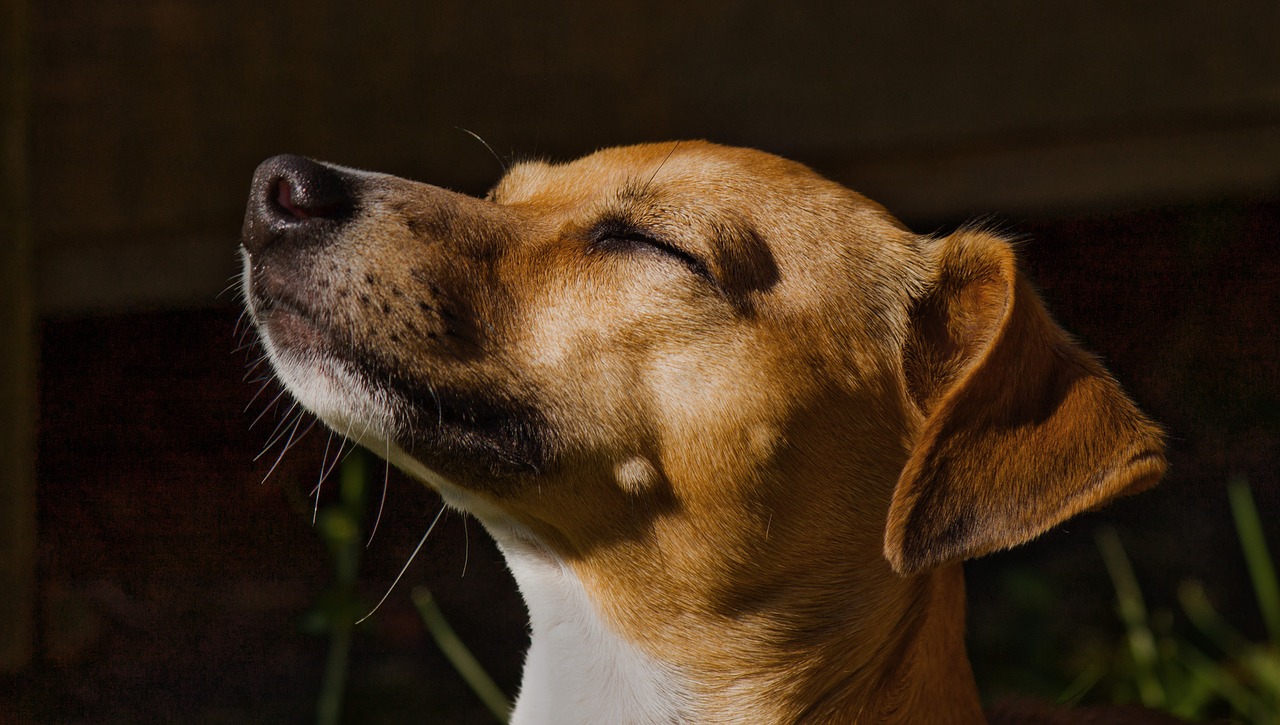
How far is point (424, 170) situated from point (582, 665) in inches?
97.4

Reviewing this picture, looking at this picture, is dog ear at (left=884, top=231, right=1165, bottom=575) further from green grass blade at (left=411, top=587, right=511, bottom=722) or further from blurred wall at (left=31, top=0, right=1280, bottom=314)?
blurred wall at (left=31, top=0, right=1280, bottom=314)

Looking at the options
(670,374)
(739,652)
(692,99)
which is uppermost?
(670,374)

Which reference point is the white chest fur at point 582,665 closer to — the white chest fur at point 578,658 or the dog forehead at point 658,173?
the white chest fur at point 578,658

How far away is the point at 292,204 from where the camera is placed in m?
2.23

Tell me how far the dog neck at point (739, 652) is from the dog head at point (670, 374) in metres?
0.10

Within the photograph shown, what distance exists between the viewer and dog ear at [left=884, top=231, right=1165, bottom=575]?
2100 millimetres

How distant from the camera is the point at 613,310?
2.29m

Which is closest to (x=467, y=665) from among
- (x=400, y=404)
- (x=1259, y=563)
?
A: (x=400, y=404)

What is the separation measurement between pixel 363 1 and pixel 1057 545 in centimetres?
338

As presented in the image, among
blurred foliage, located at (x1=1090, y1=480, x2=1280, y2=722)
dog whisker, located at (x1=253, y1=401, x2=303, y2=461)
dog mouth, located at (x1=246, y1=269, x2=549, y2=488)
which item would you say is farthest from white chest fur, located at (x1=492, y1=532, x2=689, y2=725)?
blurred foliage, located at (x1=1090, y1=480, x2=1280, y2=722)

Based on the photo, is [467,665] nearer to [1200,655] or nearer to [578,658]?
[578,658]

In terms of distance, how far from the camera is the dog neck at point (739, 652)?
7.63ft

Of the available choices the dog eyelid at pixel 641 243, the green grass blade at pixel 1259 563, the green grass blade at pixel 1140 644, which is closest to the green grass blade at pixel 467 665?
the dog eyelid at pixel 641 243

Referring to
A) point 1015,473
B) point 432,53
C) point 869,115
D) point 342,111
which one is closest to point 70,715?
point 342,111
